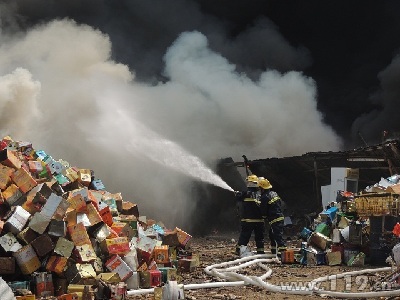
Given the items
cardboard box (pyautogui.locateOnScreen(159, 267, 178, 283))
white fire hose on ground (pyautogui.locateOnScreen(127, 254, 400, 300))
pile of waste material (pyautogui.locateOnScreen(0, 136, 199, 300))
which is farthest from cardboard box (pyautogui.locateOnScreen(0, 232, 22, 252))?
cardboard box (pyautogui.locateOnScreen(159, 267, 178, 283))

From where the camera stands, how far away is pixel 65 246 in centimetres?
636

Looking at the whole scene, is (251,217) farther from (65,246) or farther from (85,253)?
(65,246)

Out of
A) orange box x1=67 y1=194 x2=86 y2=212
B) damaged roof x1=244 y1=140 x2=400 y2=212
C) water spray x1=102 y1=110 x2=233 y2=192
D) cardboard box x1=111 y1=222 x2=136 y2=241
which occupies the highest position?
water spray x1=102 y1=110 x2=233 y2=192

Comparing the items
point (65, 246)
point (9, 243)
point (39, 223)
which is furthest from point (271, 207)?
point (9, 243)

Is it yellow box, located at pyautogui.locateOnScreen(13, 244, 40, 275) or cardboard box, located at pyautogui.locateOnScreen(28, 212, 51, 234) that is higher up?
cardboard box, located at pyautogui.locateOnScreen(28, 212, 51, 234)

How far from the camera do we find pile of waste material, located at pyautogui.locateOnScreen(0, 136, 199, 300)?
6129 millimetres

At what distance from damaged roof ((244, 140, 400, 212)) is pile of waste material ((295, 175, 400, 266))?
2929mm

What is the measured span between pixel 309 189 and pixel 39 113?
26.8ft

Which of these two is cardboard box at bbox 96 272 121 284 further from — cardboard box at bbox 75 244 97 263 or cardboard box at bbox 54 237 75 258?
cardboard box at bbox 54 237 75 258

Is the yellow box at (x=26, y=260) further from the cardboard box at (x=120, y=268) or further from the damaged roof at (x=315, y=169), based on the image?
the damaged roof at (x=315, y=169)

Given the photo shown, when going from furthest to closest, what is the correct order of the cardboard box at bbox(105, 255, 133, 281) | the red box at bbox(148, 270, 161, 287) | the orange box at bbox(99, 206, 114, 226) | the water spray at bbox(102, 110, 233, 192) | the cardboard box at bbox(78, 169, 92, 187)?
the water spray at bbox(102, 110, 233, 192) → the cardboard box at bbox(78, 169, 92, 187) → the orange box at bbox(99, 206, 114, 226) → the red box at bbox(148, 270, 161, 287) → the cardboard box at bbox(105, 255, 133, 281)

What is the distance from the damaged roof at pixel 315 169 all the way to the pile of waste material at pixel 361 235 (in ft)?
9.61

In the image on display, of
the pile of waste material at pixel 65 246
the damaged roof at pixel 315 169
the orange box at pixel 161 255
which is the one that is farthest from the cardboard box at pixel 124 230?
the damaged roof at pixel 315 169

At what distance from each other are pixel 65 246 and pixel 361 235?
4.69m
